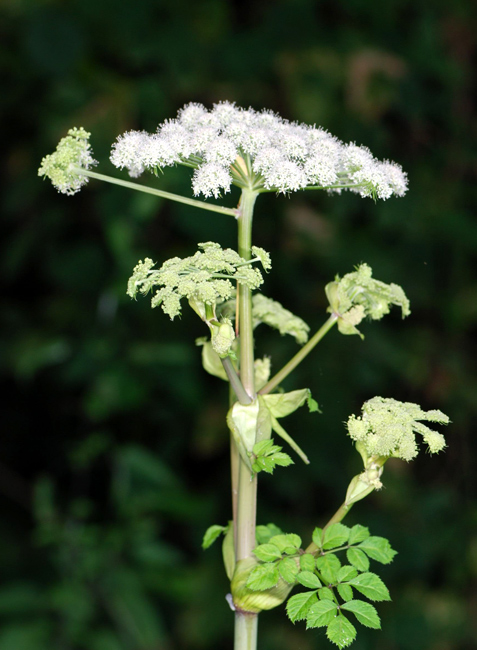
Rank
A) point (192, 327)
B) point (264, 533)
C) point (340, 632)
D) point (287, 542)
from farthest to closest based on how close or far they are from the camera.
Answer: point (192, 327) < point (264, 533) < point (287, 542) < point (340, 632)

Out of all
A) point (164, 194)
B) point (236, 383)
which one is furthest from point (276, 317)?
point (164, 194)

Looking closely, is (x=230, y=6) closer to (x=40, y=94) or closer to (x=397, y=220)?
(x=40, y=94)

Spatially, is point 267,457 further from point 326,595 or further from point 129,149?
point 129,149

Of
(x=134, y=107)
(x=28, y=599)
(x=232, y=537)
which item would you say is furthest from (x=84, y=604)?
(x=134, y=107)

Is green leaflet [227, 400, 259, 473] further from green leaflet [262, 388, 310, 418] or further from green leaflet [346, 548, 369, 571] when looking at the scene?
green leaflet [346, 548, 369, 571]

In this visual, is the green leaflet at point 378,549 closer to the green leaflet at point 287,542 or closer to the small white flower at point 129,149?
the green leaflet at point 287,542

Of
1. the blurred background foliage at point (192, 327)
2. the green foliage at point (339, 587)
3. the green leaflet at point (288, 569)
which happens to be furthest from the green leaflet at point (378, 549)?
the blurred background foliage at point (192, 327)
